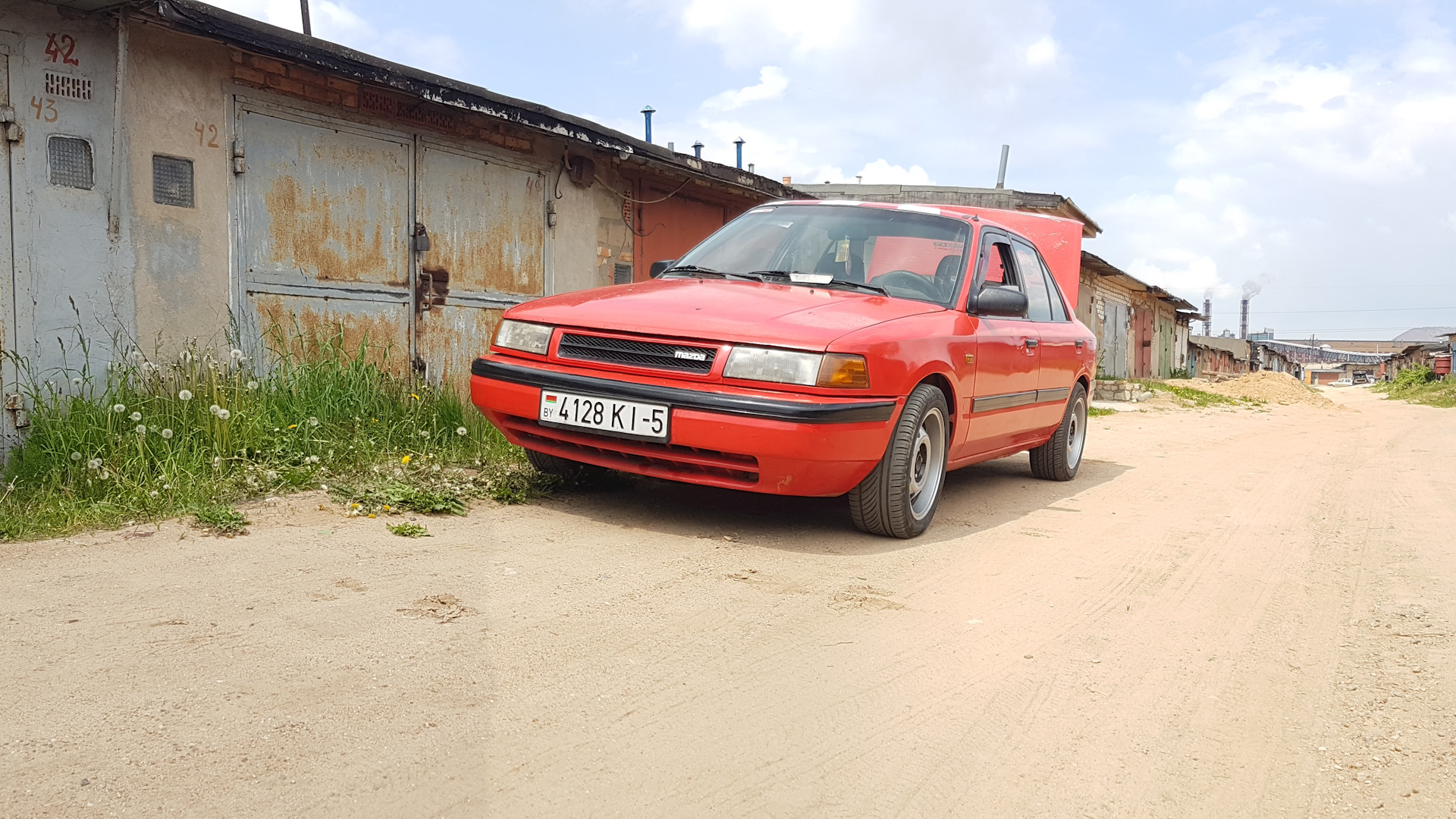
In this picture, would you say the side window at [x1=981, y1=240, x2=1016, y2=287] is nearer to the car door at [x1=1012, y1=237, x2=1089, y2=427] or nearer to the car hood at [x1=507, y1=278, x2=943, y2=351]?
the car door at [x1=1012, y1=237, x2=1089, y2=427]

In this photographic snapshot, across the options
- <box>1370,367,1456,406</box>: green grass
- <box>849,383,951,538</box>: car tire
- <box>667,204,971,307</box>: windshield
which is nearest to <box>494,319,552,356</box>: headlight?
<box>667,204,971,307</box>: windshield

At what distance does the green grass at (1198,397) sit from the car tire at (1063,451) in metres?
15.1

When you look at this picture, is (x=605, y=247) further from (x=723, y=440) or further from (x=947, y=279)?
(x=723, y=440)

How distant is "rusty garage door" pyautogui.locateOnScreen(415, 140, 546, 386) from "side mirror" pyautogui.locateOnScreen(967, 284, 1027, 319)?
436 cm

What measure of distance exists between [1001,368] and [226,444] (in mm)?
3876

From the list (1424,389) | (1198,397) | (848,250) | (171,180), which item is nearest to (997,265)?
(848,250)

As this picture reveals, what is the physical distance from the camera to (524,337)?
4746 millimetres

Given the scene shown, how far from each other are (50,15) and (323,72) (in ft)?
5.35

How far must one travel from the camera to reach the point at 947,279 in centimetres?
531

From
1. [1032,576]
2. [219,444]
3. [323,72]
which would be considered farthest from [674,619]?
[323,72]

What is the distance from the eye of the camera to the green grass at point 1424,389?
35.0 metres

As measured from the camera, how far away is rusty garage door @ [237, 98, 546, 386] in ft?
21.4

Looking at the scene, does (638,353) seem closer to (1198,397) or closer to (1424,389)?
(1198,397)

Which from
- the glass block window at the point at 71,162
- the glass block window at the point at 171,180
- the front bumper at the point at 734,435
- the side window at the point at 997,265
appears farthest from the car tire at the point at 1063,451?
the glass block window at the point at 71,162
